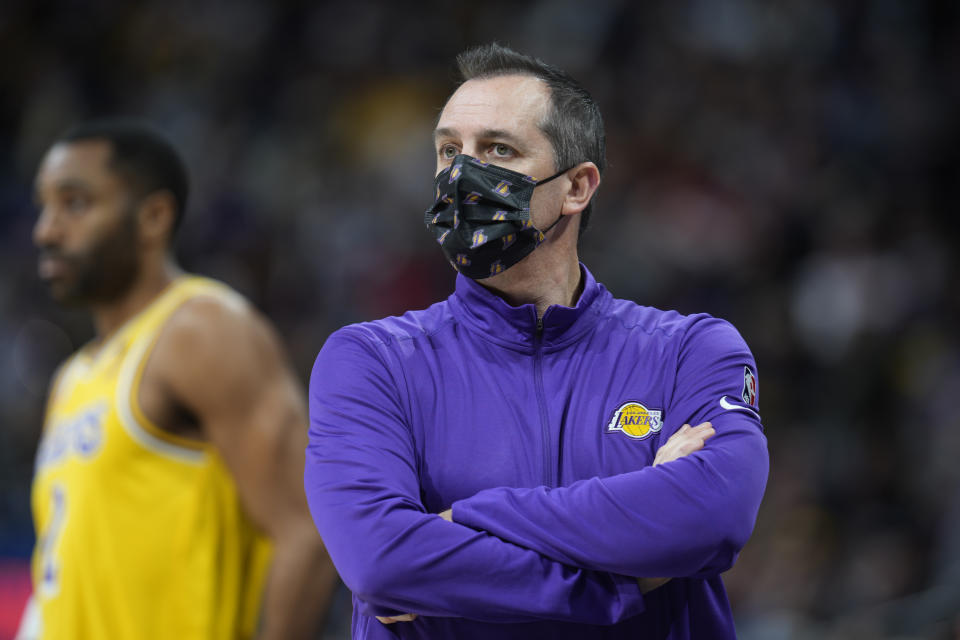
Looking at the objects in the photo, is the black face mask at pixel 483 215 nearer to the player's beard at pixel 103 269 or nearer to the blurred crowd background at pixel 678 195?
the player's beard at pixel 103 269

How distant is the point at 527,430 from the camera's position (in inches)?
95.7

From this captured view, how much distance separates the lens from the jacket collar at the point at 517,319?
2553mm

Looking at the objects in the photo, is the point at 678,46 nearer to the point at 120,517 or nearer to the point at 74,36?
the point at 74,36

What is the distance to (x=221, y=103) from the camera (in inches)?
472

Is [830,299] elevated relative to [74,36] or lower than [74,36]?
lower

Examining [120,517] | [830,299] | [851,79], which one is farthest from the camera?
[851,79]

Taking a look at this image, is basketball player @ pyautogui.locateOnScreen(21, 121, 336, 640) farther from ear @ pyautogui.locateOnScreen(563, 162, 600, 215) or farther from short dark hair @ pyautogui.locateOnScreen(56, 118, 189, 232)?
ear @ pyautogui.locateOnScreen(563, 162, 600, 215)

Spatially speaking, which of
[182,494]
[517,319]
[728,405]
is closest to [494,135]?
[517,319]

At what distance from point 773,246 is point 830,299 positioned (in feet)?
2.35

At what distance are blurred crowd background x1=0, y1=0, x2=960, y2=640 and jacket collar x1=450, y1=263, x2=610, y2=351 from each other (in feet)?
10.4

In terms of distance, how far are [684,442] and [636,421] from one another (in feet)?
0.42

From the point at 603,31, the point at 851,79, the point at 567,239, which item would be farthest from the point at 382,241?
the point at 567,239

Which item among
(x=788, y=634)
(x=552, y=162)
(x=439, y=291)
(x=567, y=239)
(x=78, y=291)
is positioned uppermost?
(x=552, y=162)

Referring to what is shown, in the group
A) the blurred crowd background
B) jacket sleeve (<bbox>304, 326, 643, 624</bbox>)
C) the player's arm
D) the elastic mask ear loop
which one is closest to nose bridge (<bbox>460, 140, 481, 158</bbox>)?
the elastic mask ear loop
